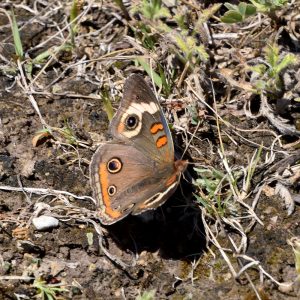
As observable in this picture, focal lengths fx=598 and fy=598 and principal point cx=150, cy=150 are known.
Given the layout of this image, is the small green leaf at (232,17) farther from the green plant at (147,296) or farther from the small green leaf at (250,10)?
the green plant at (147,296)

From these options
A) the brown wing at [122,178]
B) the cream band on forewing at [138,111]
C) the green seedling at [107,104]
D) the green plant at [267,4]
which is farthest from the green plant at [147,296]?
the green plant at [267,4]

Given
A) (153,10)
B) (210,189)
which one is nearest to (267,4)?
(153,10)

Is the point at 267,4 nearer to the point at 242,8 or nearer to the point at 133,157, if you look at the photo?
the point at 242,8

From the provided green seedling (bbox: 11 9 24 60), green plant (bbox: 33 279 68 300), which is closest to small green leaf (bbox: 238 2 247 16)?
green seedling (bbox: 11 9 24 60)

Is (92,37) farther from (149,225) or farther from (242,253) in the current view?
(242,253)

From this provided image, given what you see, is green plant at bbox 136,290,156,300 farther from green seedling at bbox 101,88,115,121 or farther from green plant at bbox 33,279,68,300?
green seedling at bbox 101,88,115,121
